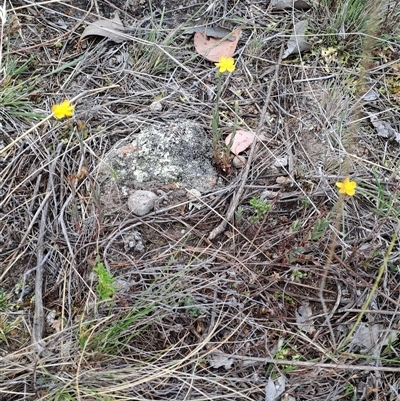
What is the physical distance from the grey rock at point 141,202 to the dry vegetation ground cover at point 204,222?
0.10 feet

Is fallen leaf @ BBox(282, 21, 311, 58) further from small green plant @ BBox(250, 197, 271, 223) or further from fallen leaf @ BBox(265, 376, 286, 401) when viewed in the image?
fallen leaf @ BBox(265, 376, 286, 401)

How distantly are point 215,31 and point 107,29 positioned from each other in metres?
0.47

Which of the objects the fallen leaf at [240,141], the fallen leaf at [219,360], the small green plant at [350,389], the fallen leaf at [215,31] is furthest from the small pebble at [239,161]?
the small green plant at [350,389]

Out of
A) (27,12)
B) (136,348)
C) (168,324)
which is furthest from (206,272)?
(27,12)

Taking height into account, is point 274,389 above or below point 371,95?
below

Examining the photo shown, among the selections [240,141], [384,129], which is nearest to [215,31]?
[240,141]

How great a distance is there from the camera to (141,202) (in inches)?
71.6

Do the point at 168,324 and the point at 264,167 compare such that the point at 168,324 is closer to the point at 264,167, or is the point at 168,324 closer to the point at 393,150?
the point at 264,167

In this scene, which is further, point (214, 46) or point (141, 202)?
point (214, 46)

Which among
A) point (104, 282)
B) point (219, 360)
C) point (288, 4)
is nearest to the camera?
point (104, 282)

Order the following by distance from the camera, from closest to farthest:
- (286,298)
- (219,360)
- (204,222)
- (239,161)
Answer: (219,360), (286,298), (204,222), (239,161)

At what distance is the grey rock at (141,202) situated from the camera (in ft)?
5.97

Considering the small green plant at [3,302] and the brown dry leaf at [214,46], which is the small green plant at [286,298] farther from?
the brown dry leaf at [214,46]

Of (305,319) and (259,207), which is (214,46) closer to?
(259,207)
